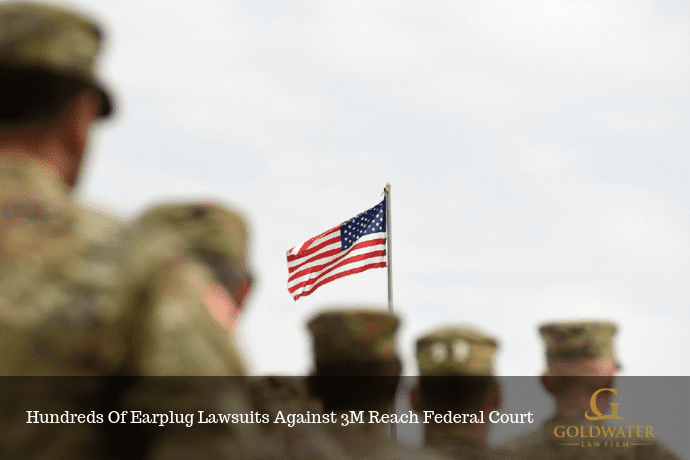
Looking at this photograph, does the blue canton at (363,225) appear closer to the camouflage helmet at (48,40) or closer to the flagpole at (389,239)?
the flagpole at (389,239)

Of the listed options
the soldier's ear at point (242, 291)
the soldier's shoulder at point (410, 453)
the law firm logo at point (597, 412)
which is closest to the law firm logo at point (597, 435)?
the law firm logo at point (597, 412)

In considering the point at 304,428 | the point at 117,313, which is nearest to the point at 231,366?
the point at 117,313

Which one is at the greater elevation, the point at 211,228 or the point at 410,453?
the point at 211,228

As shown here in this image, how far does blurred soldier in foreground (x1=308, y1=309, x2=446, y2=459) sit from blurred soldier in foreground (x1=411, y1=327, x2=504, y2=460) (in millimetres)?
656

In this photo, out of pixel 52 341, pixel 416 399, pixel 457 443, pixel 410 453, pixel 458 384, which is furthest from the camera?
pixel 416 399

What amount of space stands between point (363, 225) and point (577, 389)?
4.74 meters

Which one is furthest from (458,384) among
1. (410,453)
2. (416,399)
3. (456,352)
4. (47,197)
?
(47,197)

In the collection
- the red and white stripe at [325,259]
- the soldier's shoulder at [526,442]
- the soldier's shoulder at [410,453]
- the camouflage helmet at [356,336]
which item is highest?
the red and white stripe at [325,259]

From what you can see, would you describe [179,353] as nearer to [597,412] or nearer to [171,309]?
[171,309]

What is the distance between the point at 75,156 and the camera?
2.96 meters

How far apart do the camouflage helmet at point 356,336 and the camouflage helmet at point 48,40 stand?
10.6ft

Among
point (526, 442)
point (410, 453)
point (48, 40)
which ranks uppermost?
point (48, 40)

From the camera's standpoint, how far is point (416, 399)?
6.70m

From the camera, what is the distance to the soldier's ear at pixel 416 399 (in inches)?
258
